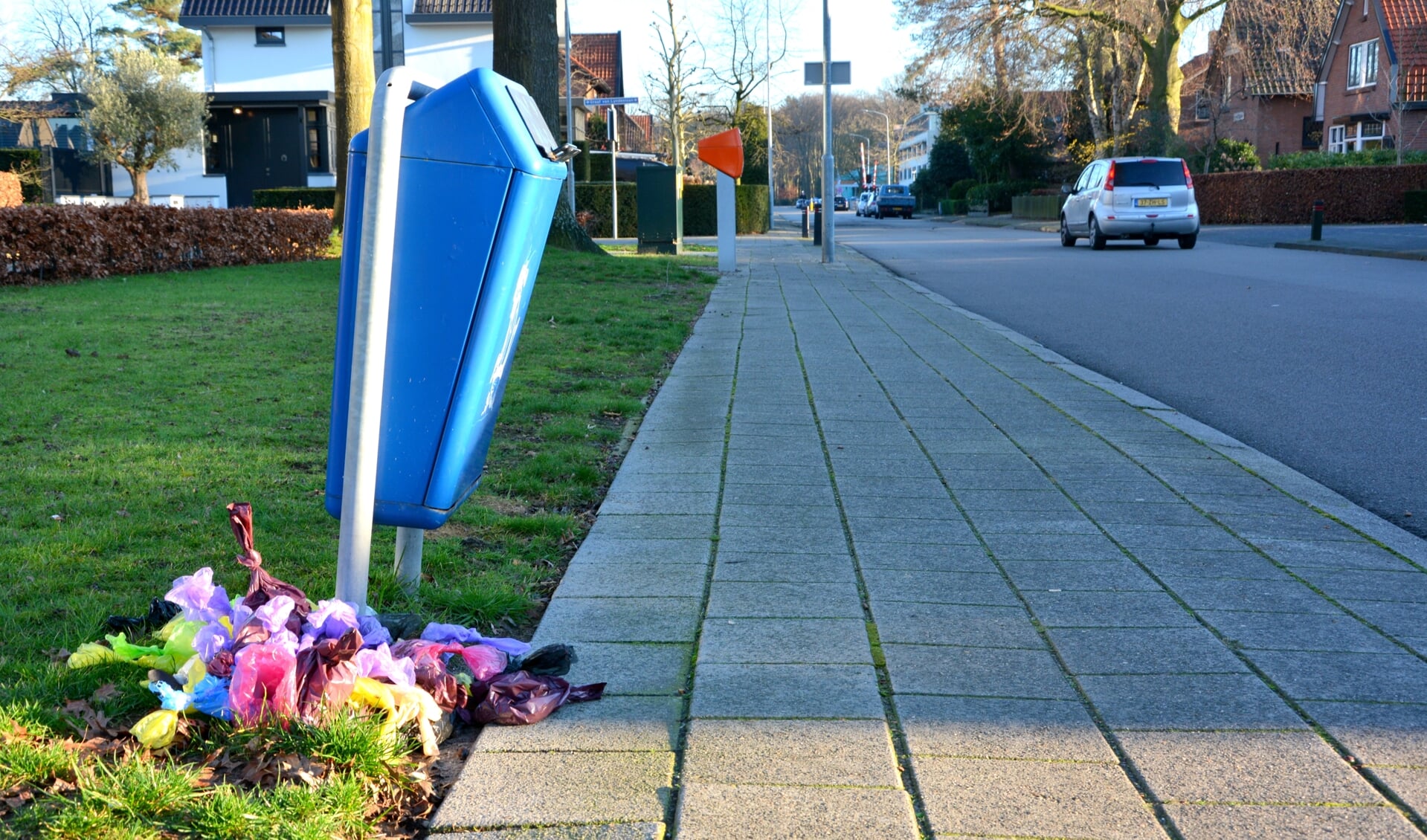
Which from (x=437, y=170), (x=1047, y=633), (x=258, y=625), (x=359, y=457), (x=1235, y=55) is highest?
(x=1235, y=55)

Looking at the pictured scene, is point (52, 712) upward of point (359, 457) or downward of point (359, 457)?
downward

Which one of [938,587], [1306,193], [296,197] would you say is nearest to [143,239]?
[938,587]

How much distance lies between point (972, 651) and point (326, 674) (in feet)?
5.25

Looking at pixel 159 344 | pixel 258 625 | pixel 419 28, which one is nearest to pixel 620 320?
pixel 159 344

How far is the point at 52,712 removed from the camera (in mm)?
2645

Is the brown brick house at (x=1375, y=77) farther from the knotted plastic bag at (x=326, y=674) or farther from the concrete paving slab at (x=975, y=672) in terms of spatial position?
the knotted plastic bag at (x=326, y=674)

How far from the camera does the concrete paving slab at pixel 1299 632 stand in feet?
10.8

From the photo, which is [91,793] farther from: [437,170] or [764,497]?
[764,497]

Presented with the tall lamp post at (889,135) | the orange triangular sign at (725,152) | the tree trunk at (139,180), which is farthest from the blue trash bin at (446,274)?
the tall lamp post at (889,135)

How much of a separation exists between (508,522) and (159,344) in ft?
19.1

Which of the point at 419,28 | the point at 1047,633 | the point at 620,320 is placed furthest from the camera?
the point at 419,28

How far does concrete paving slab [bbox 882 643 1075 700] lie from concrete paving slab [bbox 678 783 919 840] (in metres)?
0.57

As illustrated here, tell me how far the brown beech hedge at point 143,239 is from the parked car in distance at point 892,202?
4633cm

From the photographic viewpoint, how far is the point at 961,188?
214ft
